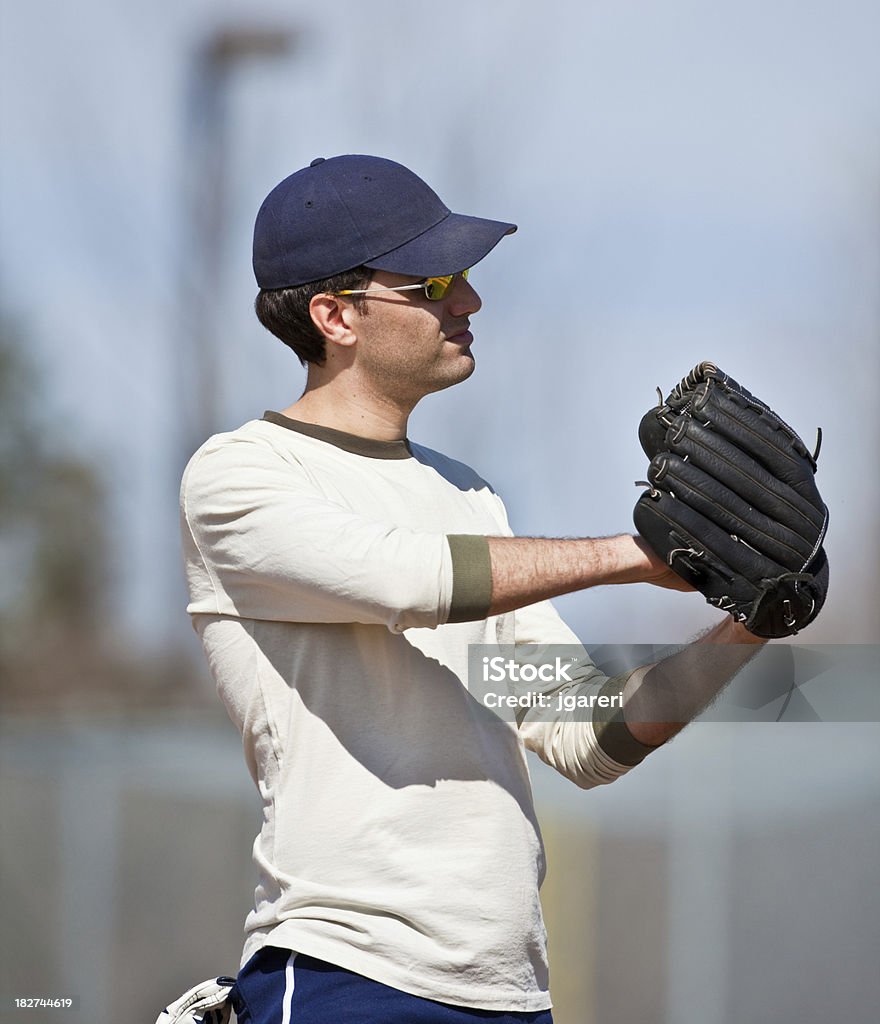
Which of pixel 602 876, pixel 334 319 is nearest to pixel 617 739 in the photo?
pixel 334 319

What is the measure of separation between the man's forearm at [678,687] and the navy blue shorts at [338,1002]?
0.29m

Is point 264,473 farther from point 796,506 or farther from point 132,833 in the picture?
point 132,833

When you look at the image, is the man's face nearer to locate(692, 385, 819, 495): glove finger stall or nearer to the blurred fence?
locate(692, 385, 819, 495): glove finger stall

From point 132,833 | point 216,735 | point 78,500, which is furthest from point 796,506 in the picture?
point 78,500

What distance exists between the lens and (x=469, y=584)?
953 millimetres

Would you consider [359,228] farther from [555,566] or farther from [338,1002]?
[338,1002]

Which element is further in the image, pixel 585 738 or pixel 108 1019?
pixel 108 1019

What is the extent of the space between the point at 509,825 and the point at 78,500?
475cm

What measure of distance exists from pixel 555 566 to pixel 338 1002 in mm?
378

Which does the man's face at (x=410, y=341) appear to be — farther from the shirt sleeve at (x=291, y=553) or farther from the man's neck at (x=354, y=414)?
the shirt sleeve at (x=291, y=553)

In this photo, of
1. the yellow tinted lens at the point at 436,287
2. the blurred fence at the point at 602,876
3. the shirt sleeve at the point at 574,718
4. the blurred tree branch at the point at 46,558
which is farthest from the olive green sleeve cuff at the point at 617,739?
the blurred tree branch at the point at 46,558

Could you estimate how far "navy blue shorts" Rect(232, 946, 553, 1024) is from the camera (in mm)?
987

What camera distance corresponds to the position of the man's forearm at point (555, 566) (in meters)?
0.96

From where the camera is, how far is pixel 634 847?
7.91 feet
